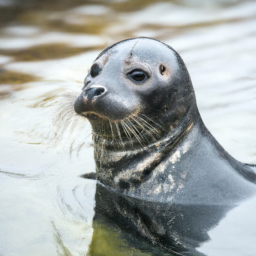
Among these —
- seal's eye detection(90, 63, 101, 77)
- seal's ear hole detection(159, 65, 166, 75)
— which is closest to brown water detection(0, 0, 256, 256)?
seal's eye detection(90, 63, 101, 77)

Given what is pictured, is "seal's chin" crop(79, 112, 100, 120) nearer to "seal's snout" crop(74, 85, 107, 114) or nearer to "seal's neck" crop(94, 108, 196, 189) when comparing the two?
"seal's snout" crop(74, 85, 107, 114)

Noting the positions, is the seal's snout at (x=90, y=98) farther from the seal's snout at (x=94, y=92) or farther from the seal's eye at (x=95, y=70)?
the seal's eye at (x=95, y=70)

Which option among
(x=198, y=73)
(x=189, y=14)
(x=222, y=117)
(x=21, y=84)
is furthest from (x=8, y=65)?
(x=189, y=14)

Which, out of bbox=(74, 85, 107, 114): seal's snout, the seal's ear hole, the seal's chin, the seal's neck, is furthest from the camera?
the seal's neck

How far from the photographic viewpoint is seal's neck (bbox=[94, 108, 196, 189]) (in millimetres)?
5145

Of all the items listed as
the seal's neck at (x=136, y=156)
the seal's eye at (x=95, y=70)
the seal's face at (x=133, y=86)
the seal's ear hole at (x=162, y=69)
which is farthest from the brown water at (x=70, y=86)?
the seal's ear hole at (x=162, y=69)

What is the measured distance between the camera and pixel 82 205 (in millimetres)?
5277

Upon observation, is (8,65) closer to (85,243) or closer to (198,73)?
(198,73)

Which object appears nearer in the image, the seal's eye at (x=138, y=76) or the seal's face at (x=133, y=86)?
the seal's face at (x=133, y=86)

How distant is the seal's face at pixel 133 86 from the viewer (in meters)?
4.80

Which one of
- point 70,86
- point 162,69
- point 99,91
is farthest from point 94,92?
point 70,86

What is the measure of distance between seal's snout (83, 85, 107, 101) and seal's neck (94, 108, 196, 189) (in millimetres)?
605

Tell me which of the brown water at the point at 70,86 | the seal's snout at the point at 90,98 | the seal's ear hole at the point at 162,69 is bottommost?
the brown water at the point at 70,86

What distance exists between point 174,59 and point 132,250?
5.41 ft
